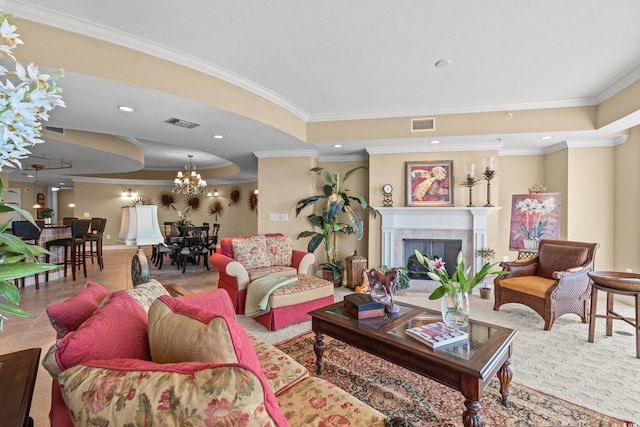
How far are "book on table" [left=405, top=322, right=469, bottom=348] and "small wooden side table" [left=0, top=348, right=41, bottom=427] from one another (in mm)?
1798

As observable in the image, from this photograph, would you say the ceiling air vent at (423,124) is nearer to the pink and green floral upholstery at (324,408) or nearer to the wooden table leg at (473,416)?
the wooden table leg at (473,416)

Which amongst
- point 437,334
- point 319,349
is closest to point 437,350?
point 437,334

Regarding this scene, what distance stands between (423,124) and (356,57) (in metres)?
1.79

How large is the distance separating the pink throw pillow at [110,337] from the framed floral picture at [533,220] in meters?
4.93

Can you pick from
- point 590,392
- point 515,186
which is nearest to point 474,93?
point 515,186

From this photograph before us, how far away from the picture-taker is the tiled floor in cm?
205

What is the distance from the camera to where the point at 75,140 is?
5.18 meters

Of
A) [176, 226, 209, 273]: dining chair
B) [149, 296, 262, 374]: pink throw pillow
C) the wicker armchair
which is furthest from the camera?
[176, 226, 209, 273]: dining chair

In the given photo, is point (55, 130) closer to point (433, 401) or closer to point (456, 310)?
point (456, 310)

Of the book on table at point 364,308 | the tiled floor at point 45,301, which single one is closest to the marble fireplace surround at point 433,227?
the book on table at point 364,308

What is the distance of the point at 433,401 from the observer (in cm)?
194

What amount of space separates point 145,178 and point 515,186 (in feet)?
36.2

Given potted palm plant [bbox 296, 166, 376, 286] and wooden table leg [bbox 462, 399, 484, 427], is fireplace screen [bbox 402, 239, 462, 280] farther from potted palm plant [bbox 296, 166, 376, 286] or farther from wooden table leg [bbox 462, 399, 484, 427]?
wooden table leg [bbox 462, 399, 484, 427]

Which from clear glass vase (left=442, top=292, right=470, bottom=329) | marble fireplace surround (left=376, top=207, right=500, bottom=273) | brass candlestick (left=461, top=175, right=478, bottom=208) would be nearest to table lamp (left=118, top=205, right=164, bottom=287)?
clear glass vase (left=442, top=292, right=470, bottom=329)
